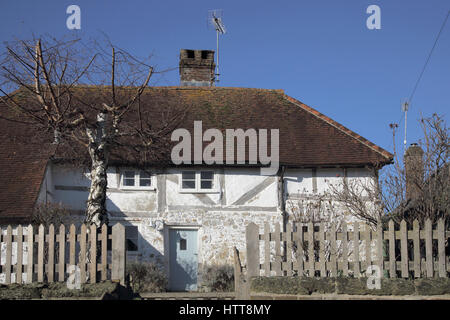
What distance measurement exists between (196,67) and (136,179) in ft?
21.8

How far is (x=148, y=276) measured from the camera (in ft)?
48.3

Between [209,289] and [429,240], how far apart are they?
26.0 feet

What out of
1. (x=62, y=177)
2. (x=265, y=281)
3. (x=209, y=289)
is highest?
(x=62, y=177)

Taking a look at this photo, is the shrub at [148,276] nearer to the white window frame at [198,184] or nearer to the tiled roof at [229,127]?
the white window frame at [198,184]

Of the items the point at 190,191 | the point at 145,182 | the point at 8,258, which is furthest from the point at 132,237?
the point at 8,258

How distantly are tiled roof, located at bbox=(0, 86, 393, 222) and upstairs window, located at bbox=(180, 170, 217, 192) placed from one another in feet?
2.98

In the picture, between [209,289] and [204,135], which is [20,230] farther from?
[204,135]

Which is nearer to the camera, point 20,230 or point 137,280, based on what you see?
point 20,230

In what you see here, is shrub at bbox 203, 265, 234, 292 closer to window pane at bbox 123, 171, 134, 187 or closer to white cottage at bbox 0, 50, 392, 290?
white cottage at bbox 0, 50, 392, 290

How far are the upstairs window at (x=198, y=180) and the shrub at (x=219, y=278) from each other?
233 centimetres

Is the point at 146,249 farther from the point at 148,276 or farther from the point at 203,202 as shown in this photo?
the point at 203,202

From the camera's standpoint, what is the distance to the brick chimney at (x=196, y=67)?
20.4 metres
